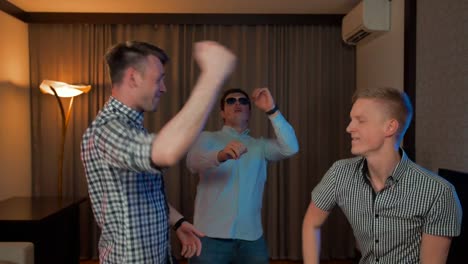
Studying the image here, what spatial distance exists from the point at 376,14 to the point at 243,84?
1.46 m

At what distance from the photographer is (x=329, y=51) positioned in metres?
4.64

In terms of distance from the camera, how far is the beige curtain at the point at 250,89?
180 inches

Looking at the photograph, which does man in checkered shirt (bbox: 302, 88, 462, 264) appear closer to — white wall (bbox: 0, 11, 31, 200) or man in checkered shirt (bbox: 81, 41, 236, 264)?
man in checkered shirt (bbox: 81, 41, 236, 264)

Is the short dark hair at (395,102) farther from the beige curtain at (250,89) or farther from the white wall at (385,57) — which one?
the beige curtain at (250,89)

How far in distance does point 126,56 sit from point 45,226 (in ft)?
7.66

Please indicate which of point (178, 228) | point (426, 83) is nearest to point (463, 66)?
point (426, 83)

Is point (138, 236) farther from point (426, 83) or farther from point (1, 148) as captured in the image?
point (1, 148)

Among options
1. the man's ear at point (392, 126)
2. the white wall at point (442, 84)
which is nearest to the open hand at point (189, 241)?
the man's ear at point (392, 126)

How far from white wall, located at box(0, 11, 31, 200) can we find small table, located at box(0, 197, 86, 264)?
344 millimetres

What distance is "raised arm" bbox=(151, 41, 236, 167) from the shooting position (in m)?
1.07

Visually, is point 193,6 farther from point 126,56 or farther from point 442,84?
point 126,56

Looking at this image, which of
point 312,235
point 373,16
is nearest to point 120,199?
point 312,235

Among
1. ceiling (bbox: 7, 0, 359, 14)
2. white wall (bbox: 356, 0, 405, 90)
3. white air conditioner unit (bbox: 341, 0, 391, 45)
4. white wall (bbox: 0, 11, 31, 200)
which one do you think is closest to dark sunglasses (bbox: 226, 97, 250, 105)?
white wall (bbox: 356, 0, 405, 90)

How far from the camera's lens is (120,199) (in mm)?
1334
